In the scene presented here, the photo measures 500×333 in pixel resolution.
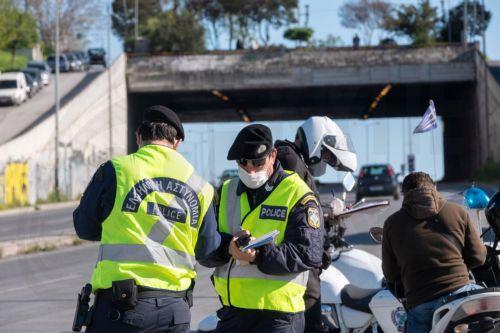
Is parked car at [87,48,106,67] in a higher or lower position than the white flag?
lower

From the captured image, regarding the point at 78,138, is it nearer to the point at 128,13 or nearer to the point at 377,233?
the point at 128,13

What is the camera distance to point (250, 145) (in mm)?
5480

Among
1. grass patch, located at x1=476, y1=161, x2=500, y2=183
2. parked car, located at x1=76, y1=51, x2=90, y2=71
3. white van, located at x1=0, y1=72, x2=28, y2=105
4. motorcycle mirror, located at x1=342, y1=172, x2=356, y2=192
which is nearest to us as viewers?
motorcycle mirror, located at x1=342, y1=172, x2=356, y2=192

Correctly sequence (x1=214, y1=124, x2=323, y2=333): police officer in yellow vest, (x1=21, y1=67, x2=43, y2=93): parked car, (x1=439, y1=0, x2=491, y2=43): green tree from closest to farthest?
1. (x1=214, y1=124, x2=323, y2=333): police officer in yellow vest
2. (x1=439, y1=0, x2=491, y2=43): green tree
3. (x1=21, y1=67, x2=43, y2=93): parked car

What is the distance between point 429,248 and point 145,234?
6.04 ft

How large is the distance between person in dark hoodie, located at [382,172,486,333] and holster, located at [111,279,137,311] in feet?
6.15

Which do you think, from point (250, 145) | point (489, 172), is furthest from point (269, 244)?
point (489, 172)

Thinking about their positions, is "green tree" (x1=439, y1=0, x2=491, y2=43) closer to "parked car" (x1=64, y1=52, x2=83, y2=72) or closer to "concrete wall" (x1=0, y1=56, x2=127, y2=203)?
"concrete wall" (x1=0, y1=56, x2=127, y2=203)

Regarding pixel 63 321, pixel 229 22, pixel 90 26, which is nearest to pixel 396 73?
pixel 229 22

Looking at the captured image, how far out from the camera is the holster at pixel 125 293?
4812mm

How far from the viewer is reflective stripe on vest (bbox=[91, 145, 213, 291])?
490 centimetres

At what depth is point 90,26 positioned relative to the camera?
322ft

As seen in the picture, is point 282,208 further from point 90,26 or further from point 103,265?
point 90,26

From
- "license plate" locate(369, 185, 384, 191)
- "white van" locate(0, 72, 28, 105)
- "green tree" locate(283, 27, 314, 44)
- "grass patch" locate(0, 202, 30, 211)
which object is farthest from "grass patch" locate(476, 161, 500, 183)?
"white van" locate(0, 72, 28, 105)
